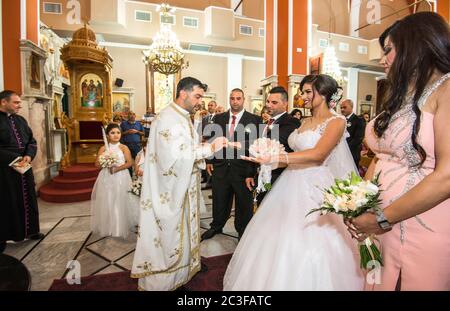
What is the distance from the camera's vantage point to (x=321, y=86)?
242 centimetres

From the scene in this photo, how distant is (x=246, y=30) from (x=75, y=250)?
43.0ft

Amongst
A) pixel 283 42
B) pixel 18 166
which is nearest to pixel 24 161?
pixel 18 166

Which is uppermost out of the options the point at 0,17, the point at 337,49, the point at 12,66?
the point at 337,49

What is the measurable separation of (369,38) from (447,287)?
19.0 m

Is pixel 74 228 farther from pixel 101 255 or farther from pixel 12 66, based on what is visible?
pixel 12 66

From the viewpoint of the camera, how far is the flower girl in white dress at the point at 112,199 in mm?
4082

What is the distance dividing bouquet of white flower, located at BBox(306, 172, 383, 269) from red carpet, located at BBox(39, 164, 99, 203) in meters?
6.23

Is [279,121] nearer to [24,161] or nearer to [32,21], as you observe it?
[24,161]

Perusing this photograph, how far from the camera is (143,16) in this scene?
12422mm

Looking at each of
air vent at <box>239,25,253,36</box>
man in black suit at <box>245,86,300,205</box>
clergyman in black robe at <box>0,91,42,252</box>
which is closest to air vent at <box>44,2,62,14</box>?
air vent at <box>239,25,253,36</box>

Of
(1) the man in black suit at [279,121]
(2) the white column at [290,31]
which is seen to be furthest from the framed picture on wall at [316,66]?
(1) the man in black suit at [279,121]

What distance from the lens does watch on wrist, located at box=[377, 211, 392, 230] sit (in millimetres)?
1158

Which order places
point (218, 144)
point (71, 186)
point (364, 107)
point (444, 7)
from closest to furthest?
point (218, 144) < point (444, 7) < point (71, 186) < point (364, 107)
